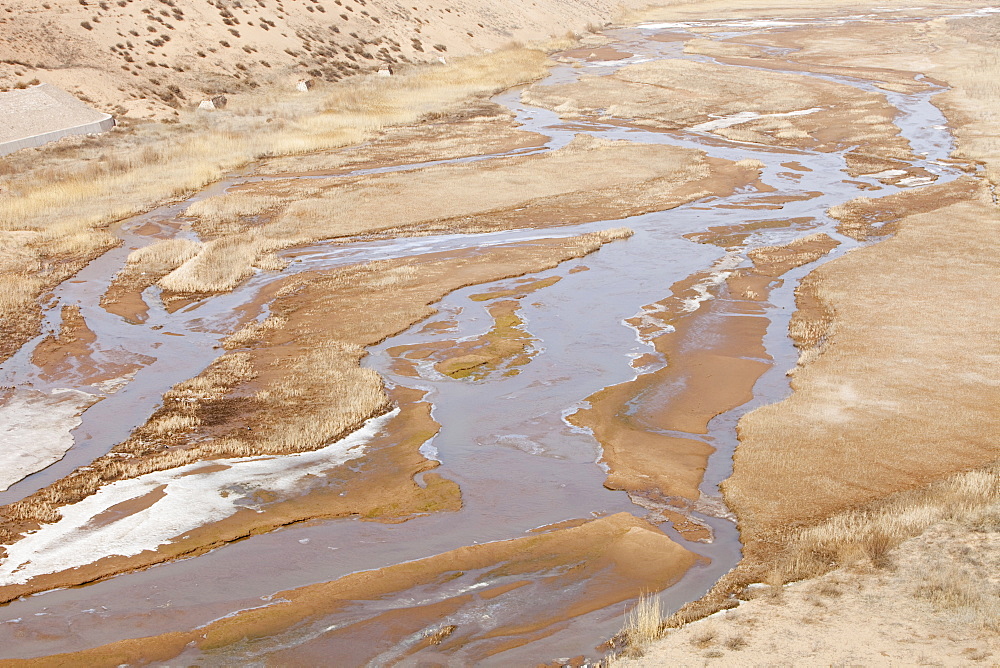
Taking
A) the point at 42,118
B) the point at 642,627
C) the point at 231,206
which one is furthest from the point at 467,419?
the point at 42,118

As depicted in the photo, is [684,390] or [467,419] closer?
[467,419]

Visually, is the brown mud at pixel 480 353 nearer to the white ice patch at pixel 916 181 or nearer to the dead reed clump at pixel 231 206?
the dead reed clump at pixel 231 206

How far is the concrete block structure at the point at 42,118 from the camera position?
3541cm

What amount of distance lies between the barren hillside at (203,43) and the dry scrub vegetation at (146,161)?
10.4 ft

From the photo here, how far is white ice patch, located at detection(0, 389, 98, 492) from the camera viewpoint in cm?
1320

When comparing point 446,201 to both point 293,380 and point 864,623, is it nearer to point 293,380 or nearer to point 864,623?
point 293,380

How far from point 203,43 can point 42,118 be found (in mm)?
16789

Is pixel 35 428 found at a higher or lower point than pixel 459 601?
higher

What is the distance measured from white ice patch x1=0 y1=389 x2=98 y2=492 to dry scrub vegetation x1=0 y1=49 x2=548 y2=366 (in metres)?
2.93

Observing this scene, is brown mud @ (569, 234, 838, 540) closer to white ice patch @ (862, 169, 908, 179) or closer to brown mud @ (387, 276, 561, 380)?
brown mud @ (387, 276, 561, 380)

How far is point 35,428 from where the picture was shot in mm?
14422

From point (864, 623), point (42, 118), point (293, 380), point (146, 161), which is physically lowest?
point (293, 380)

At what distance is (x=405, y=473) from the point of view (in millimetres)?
12664

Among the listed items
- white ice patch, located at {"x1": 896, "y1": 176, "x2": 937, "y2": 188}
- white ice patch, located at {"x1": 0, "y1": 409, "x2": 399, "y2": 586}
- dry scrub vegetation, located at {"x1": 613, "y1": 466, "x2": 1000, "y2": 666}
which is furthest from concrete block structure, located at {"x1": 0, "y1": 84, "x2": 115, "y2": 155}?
dry scrub vegetation, located at {"x1": 613, "y1": 466, "x2": 1000, "y2": 666}
